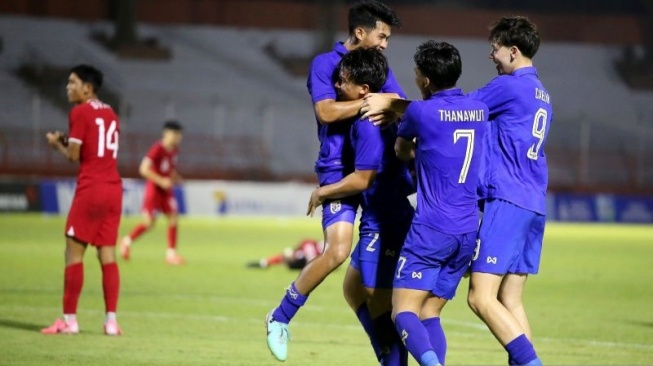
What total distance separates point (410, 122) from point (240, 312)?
6602 mm

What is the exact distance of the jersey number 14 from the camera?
11.6 meters

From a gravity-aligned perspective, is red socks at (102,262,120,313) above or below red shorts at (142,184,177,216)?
above

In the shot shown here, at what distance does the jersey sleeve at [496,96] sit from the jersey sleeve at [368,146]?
2.37 feet

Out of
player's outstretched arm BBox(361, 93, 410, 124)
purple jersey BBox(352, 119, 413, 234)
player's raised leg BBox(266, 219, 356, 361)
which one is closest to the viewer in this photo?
player's outstretched arm BBox(361, 93, 410, 124)

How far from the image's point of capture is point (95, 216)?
38.1ft

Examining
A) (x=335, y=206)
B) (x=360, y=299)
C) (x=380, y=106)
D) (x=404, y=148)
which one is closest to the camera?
(x=404, y=148)

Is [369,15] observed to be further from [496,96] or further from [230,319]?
[230,319]

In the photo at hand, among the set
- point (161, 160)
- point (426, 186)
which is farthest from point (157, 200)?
point (426, 186)

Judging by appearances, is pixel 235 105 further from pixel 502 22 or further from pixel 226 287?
pixel 502 22

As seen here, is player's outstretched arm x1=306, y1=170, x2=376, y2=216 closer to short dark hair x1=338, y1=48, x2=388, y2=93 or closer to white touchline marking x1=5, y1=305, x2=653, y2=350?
short dark hair x1=338, y1=48, x2=388, y2=93

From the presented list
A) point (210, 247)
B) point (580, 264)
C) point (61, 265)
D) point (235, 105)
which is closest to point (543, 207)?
point (61, 265)

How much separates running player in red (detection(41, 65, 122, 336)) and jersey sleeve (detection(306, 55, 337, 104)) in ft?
12.0

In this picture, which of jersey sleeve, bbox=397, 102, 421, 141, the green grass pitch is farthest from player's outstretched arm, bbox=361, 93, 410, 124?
the green grass pitch

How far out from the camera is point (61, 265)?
19438 millimetres
